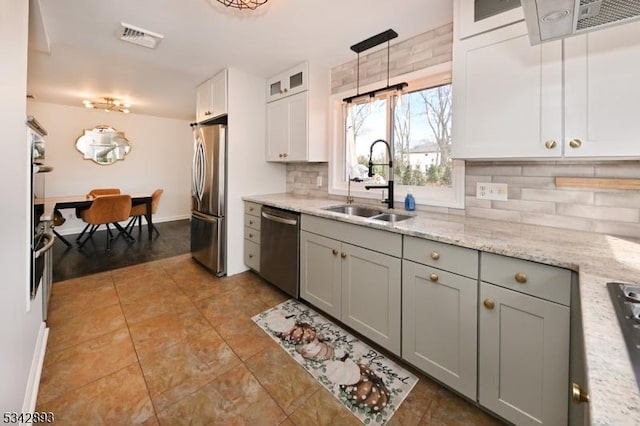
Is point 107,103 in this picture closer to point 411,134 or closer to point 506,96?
point 411,134

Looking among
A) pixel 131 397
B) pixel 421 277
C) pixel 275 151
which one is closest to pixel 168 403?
pixel 131 397

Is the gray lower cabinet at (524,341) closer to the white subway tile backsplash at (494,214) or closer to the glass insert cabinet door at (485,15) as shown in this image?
the white subway tile backsplash at (494,214)

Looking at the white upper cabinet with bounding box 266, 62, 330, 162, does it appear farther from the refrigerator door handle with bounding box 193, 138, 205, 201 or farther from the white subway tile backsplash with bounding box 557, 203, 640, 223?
the white subway tile backsplash with bounding box 557, 203, 640, 223

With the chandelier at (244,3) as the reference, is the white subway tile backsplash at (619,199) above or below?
below

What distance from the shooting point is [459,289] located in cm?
139

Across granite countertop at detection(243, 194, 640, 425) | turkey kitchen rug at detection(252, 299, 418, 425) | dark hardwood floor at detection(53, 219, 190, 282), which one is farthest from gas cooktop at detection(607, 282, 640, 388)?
dark hardwood floor at detection(53, 219, 190, 282)

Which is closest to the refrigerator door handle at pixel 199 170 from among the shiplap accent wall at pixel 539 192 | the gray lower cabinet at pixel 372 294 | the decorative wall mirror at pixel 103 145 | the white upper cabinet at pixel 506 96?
the gray lower cabinet at pixel 372 294

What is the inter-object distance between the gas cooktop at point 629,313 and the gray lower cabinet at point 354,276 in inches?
36.1

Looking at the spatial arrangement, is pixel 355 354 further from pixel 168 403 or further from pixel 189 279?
pixel 189 279

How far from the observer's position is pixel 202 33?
88.2 inches

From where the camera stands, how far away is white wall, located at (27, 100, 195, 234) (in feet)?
16.4

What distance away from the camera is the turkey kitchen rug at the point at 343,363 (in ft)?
4.82

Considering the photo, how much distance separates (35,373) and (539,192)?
3026 mm

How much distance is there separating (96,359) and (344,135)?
2.68 m
